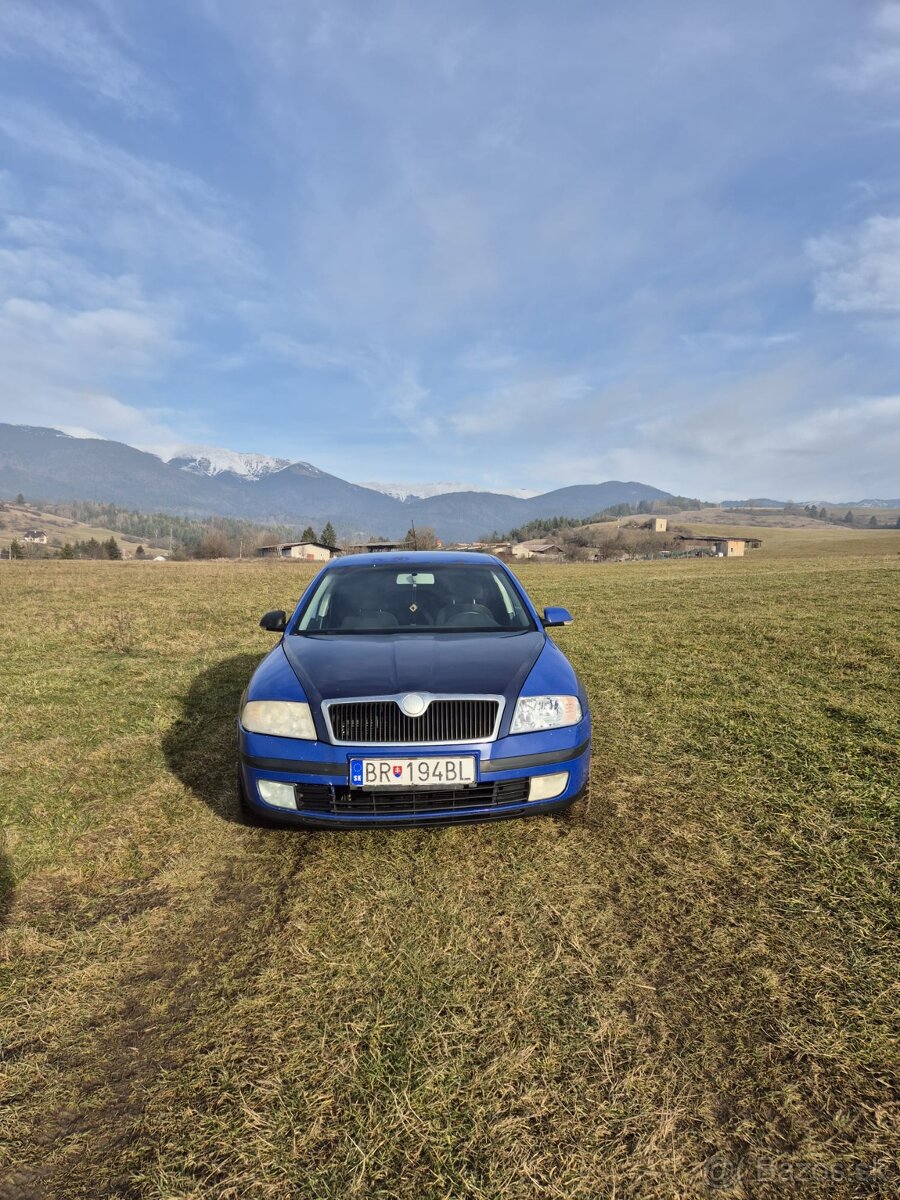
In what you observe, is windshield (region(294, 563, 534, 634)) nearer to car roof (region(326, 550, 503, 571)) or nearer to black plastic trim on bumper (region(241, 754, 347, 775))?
car roof (region(326, 550, 503, 571))

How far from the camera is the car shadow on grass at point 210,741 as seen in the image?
3.94 metres

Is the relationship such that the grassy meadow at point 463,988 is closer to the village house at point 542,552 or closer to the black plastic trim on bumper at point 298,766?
the black plastic trim on bumper at point 298,766

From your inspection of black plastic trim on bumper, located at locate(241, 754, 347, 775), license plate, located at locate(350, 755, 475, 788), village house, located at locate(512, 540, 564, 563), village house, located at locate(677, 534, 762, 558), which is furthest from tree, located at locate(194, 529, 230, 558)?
license plate, located at locate(350, 755, 475, 788)

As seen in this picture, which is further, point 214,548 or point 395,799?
point 214,548

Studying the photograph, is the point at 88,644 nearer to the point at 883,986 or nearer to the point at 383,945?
the point at 383,945

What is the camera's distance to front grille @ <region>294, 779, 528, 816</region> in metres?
2.75

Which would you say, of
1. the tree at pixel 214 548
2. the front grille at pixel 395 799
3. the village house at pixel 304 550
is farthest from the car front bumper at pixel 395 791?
the tree at pixel 214 548

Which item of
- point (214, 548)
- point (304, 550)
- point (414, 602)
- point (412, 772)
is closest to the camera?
point (412, 772)

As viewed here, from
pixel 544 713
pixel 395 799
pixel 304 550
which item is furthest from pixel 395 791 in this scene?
pixel 304 550

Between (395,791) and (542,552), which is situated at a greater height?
(542,552)

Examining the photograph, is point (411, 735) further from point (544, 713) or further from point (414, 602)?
point (414, 602)

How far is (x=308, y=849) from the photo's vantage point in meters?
3.17

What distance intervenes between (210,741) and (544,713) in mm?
3310

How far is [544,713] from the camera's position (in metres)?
3.00
